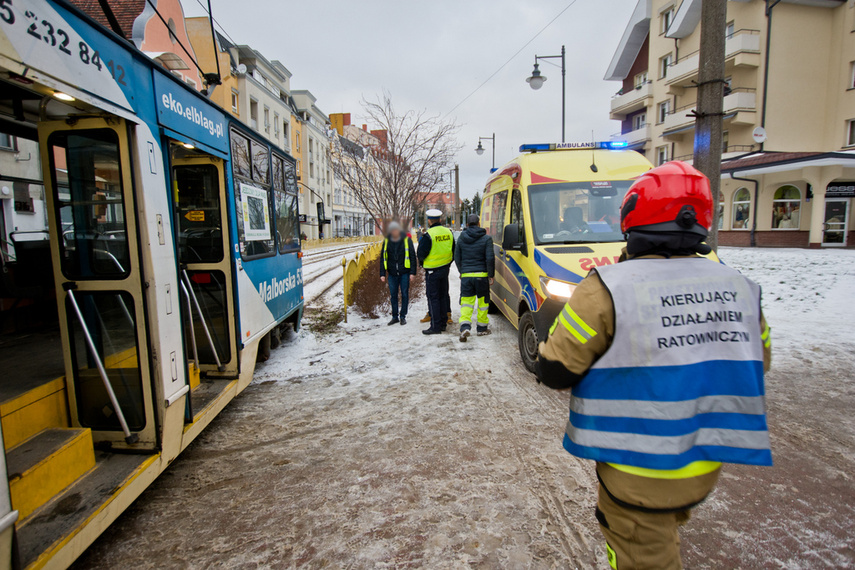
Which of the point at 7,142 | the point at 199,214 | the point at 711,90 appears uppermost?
the point at 711,90

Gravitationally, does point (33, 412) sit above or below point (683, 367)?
below

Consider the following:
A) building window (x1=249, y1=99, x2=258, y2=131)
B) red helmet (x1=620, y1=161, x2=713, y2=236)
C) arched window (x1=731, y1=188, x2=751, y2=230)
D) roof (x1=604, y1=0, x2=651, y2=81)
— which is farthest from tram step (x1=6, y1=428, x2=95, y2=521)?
building window (x1=249, y1=99, x2=258, y2=131)

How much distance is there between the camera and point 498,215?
7.41 meters

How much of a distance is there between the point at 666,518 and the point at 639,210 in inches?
42.9

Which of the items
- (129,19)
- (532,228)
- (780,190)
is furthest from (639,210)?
(780,190)

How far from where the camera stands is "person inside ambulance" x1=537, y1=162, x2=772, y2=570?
1.50 meters

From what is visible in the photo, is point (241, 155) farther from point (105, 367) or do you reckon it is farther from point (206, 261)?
point (105, 367)

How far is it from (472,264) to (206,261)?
12.3 ft

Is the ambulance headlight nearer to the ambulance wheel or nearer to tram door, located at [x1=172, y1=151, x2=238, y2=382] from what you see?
the ambulance wheel

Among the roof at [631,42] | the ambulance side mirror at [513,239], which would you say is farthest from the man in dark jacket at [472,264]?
the roof at [631,42]

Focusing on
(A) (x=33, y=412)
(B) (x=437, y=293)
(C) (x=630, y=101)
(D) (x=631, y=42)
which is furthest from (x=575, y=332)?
(D) (x=631, y=42)

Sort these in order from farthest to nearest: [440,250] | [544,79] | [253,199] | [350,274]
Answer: [544,79] < [350,274] < [440,250] < [253,199]

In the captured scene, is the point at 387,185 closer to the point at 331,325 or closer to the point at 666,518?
the point at 331,325

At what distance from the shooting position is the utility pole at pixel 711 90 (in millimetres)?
5340
